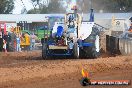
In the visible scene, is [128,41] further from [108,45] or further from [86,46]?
[108,45]

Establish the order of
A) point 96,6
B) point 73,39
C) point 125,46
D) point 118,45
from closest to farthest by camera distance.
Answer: point 73,39 < point 125,46 < point 118,45 < point 96,6

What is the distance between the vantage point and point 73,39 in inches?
901

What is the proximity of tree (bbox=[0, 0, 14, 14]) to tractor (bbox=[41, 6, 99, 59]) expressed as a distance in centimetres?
5929

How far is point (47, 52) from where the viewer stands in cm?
2350

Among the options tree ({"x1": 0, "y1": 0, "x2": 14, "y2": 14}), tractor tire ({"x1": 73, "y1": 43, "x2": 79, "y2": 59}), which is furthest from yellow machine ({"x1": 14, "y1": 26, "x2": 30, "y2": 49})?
tree ({"x1": 0, "y1": 0, "x2": 14, "y2": 14})

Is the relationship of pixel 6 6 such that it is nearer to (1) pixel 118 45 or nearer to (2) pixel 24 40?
(2) pixel 24 40

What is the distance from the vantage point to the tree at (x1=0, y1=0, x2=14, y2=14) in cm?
8334

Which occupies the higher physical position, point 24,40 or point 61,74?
point 24,40

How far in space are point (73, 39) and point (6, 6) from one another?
6468cm

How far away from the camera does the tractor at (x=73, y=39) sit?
74.5ft

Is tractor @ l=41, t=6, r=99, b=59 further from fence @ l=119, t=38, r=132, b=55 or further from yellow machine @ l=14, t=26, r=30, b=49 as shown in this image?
yellow machine @ l=14, t=26, r=30, b=49

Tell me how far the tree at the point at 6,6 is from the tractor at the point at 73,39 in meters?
59.3

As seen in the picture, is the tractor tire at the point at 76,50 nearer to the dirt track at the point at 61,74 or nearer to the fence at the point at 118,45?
the fence at the point at 118,45

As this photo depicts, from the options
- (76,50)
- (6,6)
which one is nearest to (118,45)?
(76,50)
